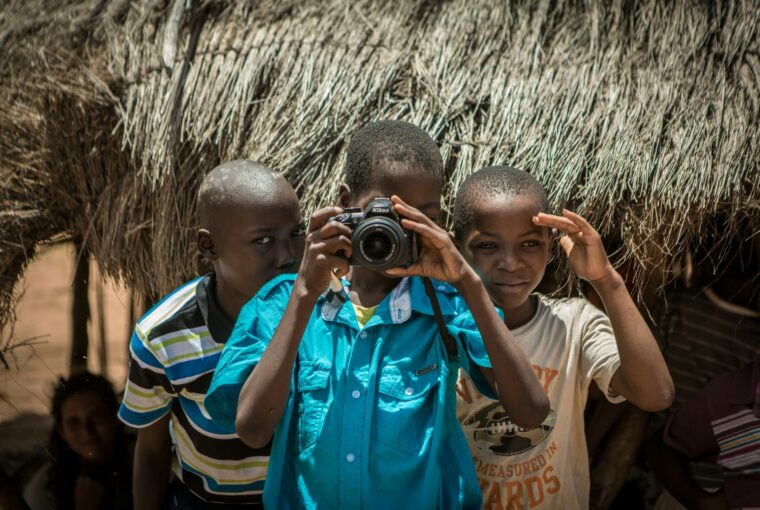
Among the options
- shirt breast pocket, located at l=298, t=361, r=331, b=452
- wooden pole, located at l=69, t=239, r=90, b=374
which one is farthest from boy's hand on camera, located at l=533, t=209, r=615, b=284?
wooden pole, located at l=69, t=239, r=90, b=374

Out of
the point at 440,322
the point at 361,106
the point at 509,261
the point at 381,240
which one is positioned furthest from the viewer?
the point at 361,106

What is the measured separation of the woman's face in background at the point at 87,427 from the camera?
3.47 meters

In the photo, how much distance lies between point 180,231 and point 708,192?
1925 millimetres

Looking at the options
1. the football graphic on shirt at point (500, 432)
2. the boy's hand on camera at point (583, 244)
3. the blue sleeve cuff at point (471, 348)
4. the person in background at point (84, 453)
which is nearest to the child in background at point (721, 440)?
the football graphic on shirt at point (500, 432)

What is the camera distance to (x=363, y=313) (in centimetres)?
186

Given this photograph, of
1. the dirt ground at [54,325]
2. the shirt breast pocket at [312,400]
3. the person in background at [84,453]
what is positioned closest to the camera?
the shirt breast pocket at [312,400]

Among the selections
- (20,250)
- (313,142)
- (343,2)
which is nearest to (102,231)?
(20,250)

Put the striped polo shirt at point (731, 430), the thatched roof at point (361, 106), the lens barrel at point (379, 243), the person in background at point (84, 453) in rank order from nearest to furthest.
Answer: the lens barrel at point (379, 243) < the striped polo shirt at point (731, 430) < the thatched roof at point (361, 106) < the person in background at point (84, 453)

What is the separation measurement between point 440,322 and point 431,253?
17cm

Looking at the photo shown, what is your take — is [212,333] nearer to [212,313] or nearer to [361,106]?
[212,313]

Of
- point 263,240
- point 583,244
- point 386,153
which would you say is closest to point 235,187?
point 263,240

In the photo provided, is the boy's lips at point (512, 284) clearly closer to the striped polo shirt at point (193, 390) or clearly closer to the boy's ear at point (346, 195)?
the boy's ear at point (346, 195)

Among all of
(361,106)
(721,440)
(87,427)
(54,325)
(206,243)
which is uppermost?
(361,106)

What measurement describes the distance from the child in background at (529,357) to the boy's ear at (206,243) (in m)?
0.74
